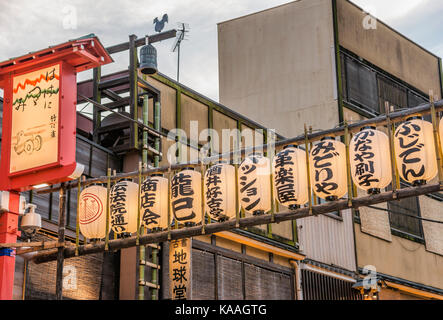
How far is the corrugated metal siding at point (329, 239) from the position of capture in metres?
27.1

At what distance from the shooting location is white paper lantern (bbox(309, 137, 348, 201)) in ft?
53.7

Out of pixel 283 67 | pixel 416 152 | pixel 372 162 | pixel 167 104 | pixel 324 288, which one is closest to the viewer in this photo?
pixel 416 152

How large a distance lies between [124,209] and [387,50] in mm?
21960

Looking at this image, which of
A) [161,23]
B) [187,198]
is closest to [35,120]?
[187,198]

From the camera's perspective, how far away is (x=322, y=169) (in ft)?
54.1

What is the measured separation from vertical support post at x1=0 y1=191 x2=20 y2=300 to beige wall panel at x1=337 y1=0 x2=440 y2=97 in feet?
66.7

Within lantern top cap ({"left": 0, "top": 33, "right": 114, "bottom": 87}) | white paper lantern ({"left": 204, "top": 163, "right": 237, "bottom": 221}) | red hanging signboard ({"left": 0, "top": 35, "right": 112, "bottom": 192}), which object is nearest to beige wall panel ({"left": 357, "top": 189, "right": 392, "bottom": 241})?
white paper lantern ({"left": 204, "top": 163, "right": 237, "bottom": 221})

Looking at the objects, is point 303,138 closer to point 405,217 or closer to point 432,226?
point 405,217

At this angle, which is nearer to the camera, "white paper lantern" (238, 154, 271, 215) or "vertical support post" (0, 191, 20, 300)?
"vertical support post" (0, 191, 20, 300)

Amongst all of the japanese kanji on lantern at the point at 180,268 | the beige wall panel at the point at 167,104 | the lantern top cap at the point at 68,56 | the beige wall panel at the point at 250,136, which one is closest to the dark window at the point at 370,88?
the beige wall panel at the point at 250,136

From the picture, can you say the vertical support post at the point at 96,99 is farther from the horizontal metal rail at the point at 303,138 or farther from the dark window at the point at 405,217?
the dark window at the point at 405,217

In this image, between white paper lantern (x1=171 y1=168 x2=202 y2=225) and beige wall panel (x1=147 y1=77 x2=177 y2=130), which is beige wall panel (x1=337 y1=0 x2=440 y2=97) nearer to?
beige wall panel (x1=147 y1=77 x2=177 y2=130)

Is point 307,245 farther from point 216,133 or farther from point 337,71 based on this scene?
point 337,71

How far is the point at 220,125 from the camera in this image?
83.0 ft
